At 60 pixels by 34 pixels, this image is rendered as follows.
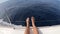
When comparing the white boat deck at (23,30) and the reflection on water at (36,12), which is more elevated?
the reflection on water at (36,12)

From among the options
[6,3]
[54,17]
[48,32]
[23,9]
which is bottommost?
[48,32]

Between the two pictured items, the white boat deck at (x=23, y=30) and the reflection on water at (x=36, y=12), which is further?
the reflection on water at (x=36, y=12)

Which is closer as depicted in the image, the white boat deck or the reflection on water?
the white boat deck

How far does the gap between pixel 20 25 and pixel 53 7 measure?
744 mm

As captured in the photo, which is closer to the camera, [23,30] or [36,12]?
[23,30]

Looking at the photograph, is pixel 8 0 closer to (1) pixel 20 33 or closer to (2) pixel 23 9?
(2) pixel 23 9

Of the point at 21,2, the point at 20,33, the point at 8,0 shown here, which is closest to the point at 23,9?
the point at 21,2

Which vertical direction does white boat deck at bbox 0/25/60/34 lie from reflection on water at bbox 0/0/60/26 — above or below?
below

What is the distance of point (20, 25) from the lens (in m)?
1.39

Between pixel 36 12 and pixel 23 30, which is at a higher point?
pixel 36 12

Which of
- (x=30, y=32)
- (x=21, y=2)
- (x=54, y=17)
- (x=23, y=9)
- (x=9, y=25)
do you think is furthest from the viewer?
(x=21, y=2)

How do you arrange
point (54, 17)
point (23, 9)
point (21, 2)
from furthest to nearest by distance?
1. point (21, 2)
2. point (23, 9)
3. point (54, 17)

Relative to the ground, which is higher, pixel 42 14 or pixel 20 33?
pixel 42 14

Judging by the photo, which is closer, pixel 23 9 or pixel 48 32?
pixel 48 32
